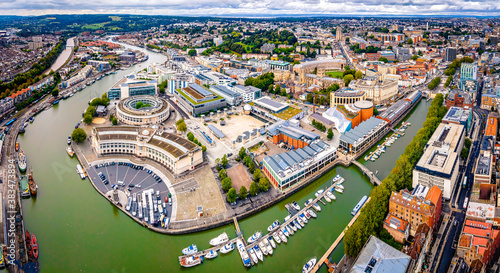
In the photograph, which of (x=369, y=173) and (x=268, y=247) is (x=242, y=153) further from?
(x=268, y=247)

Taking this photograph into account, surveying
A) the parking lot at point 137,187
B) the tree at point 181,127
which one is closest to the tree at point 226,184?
the parking lot at point 137,187

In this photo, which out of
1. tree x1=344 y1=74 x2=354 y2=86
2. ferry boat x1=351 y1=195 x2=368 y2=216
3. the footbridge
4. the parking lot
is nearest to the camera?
the parking lot

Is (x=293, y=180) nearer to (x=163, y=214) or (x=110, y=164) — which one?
(x=163, y=214)

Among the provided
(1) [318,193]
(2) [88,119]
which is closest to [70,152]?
(2) [88,119]

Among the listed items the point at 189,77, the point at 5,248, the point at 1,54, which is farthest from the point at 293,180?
the point at 1,54

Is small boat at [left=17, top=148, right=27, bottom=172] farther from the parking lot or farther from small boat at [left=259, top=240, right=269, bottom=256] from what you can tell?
small boat at [left=259, top=240, right=269, bottom=256]

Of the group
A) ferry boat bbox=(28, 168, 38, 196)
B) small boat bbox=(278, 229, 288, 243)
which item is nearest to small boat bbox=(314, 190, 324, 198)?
small boat bbox=(278, 229, 288, 243)
